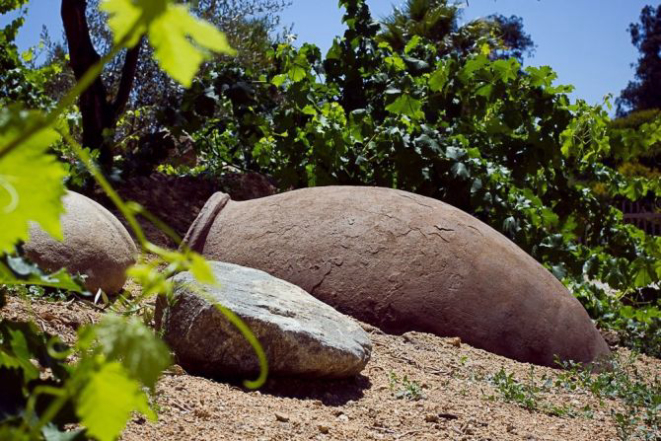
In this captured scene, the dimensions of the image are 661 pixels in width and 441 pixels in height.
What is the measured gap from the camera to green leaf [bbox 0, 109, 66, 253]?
417 millimetres

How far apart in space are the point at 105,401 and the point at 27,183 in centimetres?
14

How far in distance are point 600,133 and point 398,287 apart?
275 cm

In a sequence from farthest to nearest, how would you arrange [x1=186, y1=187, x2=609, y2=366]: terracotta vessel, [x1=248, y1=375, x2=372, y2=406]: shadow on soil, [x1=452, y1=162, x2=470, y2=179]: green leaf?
[x1=452, y1=162, x2=470, y2=179]: green leaf < [x1=186, y1=187, x2=609, y2=366]: terracotta vessel < [x1=248, y1=375, x2=372, y2=406]: shadow on soil

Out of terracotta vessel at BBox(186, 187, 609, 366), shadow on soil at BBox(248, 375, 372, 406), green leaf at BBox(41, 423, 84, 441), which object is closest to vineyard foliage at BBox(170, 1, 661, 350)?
terracotta vessel at BBox(186, 187, 609, 366)

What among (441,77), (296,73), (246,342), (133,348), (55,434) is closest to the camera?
(133,348)

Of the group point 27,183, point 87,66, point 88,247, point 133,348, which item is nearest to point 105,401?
point 133,348

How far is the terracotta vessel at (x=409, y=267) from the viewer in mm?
4199

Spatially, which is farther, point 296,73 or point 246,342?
point 296,73

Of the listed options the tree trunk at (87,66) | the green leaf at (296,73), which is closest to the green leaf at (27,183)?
the green leaf at (296,73)

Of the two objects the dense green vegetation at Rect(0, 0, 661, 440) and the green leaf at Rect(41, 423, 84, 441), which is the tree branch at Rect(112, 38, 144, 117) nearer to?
the dense green vegetation at Rect(0, 0, 661, 440)

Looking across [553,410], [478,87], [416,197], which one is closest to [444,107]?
[478,87]

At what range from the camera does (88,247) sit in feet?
13.1

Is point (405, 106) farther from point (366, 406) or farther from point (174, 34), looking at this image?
point (174, 34)

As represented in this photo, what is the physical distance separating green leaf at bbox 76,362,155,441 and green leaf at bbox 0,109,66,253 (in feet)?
0.35
